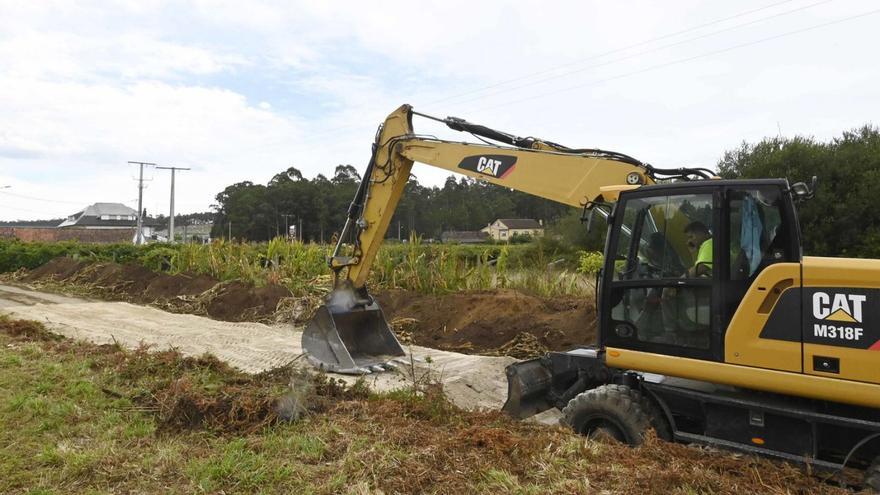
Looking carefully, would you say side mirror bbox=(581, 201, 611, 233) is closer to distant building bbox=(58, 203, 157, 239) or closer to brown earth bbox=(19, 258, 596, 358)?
brown earth bbox=(19, 258, 596, 358)

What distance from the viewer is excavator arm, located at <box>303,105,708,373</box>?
19.2 ft

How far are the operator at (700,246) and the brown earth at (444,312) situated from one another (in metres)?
4.59

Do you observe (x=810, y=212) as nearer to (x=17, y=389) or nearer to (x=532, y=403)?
(x=532, y=403)

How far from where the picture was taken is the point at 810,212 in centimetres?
1803

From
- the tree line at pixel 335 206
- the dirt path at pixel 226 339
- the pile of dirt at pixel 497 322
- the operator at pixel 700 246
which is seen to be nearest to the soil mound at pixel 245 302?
the dirt path at pixel 226 339

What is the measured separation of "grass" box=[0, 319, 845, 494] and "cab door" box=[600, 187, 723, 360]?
30.0 inches

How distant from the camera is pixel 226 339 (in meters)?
10.2

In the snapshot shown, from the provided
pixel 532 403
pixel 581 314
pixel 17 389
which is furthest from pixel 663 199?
pixel 17 389

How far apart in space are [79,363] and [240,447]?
3747 mm

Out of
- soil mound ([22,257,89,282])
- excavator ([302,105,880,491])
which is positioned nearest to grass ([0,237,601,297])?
soil mound ([22,257,89,282])

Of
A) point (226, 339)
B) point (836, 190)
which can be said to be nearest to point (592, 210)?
point (226, 339)

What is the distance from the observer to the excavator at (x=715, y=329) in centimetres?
391

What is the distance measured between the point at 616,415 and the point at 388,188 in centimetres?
405

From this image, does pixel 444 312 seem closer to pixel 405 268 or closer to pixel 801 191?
pixel 405 268
